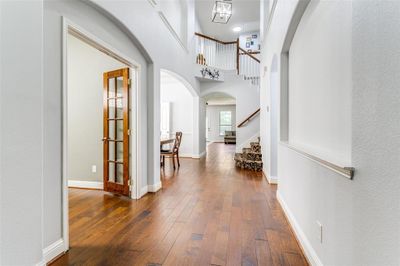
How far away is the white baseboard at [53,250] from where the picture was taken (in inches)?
66.4

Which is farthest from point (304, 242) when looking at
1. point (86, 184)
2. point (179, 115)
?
point (179, 115)

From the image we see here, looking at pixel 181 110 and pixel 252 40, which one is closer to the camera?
pixel 181 110

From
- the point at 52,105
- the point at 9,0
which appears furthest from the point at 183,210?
the point at 9,0

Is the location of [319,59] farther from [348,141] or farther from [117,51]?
[117,51]

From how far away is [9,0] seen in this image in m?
1.28

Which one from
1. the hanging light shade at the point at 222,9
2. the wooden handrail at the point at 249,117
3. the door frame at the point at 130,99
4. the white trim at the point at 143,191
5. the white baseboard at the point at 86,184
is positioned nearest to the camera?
the door frame at the point at 130,99

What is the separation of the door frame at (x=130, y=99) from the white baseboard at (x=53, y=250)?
3 cm

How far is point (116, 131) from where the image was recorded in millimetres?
3549

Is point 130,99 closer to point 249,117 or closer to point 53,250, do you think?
point 53,250

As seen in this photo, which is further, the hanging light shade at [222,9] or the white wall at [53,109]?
the hanging light shade at [222,9]

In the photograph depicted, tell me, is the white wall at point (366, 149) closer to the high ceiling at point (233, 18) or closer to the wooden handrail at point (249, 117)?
the wooden handrail at point (249, 117)

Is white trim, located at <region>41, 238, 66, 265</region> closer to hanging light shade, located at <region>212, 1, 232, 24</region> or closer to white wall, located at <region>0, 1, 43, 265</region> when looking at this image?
white wall, located at <region>0, 1, 43, 265</region>

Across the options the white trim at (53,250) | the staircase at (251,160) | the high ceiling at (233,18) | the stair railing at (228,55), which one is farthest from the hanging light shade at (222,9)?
the white trim at (53,250)

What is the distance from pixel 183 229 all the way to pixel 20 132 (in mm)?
1704
